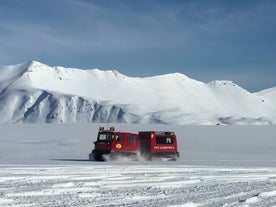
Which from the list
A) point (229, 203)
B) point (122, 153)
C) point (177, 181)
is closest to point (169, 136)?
point (122, 153)

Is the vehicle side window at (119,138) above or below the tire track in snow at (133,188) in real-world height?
above

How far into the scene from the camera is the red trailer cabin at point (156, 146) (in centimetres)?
2767

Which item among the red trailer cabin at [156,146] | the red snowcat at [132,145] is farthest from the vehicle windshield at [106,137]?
the red trailer cabin at [156,146]

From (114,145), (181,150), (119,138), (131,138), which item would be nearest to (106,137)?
(119,138)

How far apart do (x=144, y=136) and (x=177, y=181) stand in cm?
1287

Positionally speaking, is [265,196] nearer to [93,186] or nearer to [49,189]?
[93,186]

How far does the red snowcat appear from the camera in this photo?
84.4 ft

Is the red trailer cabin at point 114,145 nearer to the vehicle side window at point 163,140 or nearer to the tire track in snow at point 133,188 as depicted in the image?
the vehicle side window at point 163,140

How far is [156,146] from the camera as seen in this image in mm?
27938

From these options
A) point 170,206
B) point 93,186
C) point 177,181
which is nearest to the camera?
point 170,206

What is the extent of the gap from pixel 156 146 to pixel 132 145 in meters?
1.72

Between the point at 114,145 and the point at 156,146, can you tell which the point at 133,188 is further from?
the point at 156,146

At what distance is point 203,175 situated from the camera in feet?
57.7

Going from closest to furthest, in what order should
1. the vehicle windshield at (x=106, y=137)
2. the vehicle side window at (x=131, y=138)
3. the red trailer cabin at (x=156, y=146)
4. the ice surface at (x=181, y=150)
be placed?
the ice surface at (x=181, y=150)
the vehicle windshield at (x=106, y=137)
the vehicle side window at (x=131, y=138)
the red trailer cabin at (x=156, y=146)
